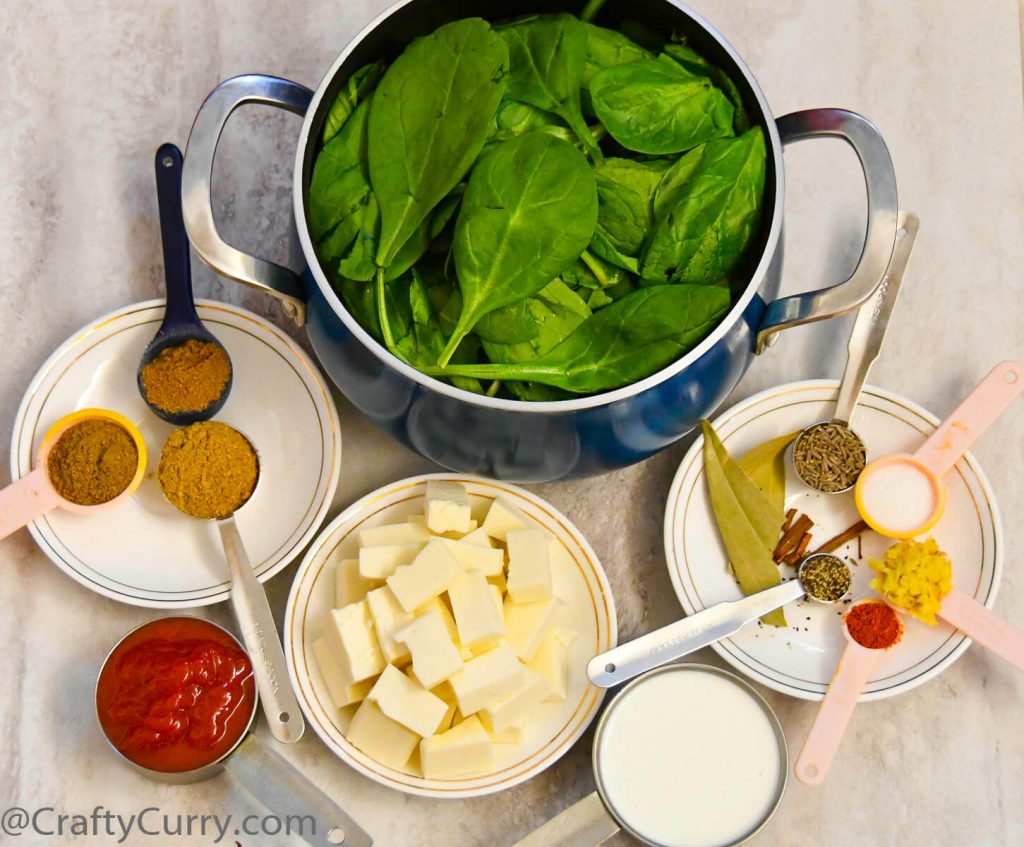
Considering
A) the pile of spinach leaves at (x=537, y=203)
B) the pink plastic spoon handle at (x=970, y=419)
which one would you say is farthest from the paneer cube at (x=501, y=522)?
the pink plastic spoon handle at (x=970, y=419)

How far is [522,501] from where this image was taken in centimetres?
119

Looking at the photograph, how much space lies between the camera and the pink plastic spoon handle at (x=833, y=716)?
1.11 metres

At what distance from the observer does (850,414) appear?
1.21 meters

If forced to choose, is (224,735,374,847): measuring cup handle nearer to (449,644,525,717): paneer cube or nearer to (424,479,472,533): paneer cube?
(449,644,525,717): paneer cube

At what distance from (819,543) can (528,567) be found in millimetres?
359

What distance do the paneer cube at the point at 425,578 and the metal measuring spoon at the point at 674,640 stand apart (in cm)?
18

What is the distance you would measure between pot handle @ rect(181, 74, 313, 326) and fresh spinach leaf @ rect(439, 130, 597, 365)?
0.61 ft

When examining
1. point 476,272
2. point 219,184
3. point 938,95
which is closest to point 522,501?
point 476,272

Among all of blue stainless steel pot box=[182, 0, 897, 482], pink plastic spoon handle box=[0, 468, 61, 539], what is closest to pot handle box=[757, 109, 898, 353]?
blue stainless steel pot box=[182, 0, 897, 482]

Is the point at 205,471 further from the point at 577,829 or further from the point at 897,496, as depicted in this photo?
the point at 897,496

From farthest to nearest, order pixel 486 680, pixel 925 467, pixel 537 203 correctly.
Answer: pixel 925 467
pixel 486 680
pixel 537 203

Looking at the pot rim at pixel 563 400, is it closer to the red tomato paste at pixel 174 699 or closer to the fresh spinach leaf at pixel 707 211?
the fresh spinach leaf at pixel 707 211

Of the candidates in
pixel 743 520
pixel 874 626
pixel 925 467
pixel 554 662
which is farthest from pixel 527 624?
pixel 925 467

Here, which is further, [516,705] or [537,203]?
[516,705]
